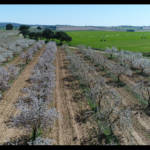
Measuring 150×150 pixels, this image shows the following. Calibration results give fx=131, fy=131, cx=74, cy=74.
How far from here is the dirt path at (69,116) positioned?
49.5 feet

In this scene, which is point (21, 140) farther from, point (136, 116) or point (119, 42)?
point (119, 42)

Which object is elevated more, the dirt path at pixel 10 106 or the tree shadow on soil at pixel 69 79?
the tree shadow on soil at pixel 69 79

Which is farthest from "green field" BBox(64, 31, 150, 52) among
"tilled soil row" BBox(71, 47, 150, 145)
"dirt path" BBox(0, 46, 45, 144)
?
"dirt path" BBox(0, 46, 45, 144)

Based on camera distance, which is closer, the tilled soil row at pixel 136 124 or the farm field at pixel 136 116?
the tilled soil row at pixel 136 124

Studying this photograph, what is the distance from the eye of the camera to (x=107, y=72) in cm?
3659

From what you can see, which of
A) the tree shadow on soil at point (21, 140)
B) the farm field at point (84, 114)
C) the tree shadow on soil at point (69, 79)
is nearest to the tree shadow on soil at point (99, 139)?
the farm field at point (84, 114)

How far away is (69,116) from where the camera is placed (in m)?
18.7

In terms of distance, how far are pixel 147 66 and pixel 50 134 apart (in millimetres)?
29140

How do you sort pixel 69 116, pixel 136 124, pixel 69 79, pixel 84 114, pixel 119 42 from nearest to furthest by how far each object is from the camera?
1. pixel 136 124
2. pixel 69 116
3. pixel 84 114
4. pixel 69 79
5. pixel 119 42

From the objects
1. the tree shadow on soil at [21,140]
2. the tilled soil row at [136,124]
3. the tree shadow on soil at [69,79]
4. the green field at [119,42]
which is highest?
the green field at [119,42]

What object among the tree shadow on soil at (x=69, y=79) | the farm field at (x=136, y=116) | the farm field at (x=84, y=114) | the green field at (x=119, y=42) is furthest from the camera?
the green field at (x=119, y=42)

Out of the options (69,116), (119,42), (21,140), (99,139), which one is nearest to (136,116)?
(99,139)

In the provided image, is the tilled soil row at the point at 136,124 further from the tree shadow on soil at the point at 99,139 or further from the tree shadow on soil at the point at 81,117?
the tree shadow on soil at the point at 81,117
